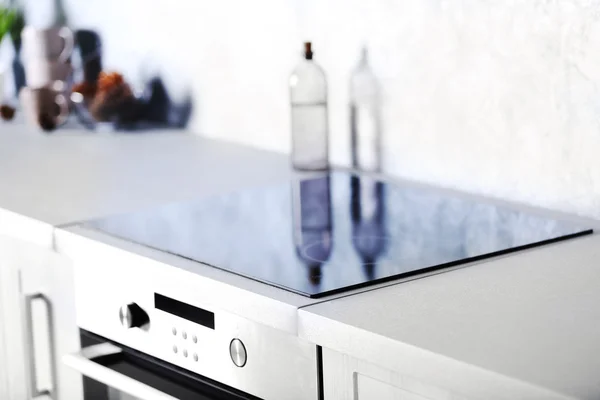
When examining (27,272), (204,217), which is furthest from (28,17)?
(204,217)

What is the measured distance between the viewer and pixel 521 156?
1566 millimetres

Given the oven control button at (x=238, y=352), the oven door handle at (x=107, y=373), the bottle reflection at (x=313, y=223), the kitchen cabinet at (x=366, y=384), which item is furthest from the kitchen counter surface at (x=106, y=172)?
the kitchen cabinet at (x=366, y=384)

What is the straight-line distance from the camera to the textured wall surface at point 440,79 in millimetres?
1471

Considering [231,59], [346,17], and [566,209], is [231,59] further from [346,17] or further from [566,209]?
[566,209]

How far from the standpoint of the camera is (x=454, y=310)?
104 centimetres

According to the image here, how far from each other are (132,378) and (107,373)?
0.04 meters

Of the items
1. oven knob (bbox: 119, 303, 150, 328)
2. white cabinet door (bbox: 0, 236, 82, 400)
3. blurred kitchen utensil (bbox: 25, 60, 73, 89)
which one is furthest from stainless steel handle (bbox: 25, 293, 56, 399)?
blurred kitchen utensil (bbox: 25, 60, 73, 89)

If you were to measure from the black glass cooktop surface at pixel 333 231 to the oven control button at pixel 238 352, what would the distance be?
9cm

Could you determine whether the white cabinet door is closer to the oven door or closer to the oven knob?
the oven door

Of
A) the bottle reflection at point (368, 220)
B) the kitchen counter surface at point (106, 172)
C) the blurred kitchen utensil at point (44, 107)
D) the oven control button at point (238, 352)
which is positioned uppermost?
the blurred kitchen utensil at point (44, 107)

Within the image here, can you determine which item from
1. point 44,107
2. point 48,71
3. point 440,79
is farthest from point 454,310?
point 48,71

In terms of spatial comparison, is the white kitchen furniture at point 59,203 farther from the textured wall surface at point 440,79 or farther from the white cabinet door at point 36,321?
the textured wall surface at point 440,79

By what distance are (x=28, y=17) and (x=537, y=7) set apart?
192 cm

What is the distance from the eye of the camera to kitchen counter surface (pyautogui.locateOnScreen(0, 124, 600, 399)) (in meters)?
0.88
